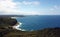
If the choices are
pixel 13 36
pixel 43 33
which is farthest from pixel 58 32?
pixel 13 36

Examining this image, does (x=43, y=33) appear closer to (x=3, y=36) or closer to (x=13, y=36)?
(x=13, y=36)

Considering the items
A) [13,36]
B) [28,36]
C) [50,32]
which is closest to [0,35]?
[13,36]

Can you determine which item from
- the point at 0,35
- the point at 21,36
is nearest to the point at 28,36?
the point at 21,36

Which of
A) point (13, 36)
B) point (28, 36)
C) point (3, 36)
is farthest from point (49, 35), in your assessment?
point (3, 36)

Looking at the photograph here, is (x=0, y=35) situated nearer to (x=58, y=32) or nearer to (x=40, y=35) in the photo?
(x=40, y=35)

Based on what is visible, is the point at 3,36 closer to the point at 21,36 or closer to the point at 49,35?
A: the point at 21,36
